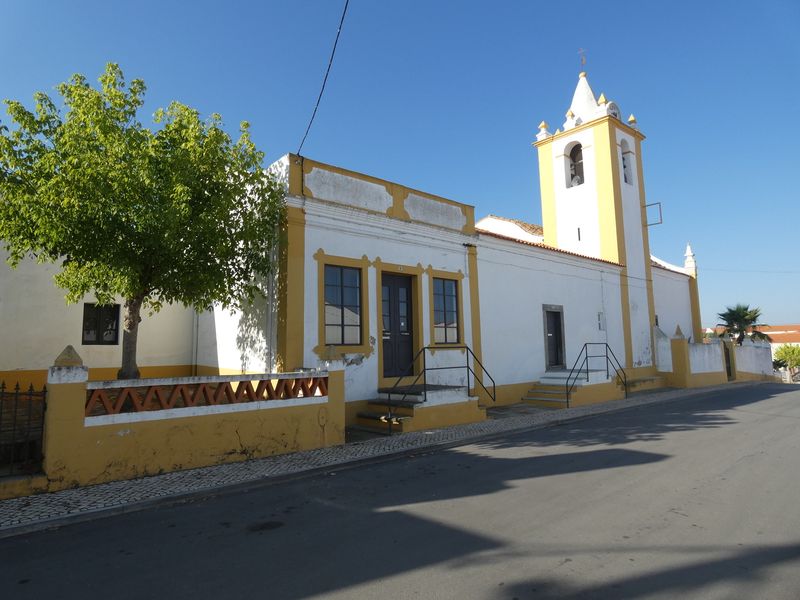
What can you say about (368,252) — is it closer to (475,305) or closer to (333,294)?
(333,294)

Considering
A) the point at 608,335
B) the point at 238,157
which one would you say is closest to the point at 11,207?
the point at 238,157

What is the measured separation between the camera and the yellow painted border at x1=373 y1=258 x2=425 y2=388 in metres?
10.8

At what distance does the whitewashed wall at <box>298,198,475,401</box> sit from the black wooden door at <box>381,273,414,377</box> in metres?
0.36

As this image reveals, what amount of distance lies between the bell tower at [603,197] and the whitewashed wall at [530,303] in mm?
1771

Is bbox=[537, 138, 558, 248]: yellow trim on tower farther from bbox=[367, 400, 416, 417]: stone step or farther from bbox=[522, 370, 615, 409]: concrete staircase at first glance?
bbox=[367, 400, 416, 417]: stone step

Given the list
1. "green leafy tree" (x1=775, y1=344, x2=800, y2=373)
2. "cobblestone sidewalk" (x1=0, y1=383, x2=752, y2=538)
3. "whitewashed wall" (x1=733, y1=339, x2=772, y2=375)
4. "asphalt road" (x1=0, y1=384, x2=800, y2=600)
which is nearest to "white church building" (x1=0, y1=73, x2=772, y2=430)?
"cobblestone sidewalk" (x1=0, y1=383, x2=752, y2=538)

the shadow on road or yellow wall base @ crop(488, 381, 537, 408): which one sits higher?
yellow wall base @ crop(488, 381, 537, 408)

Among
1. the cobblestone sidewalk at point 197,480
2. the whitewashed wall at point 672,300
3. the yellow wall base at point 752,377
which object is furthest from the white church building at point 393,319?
the yellow wall base at point 752,377

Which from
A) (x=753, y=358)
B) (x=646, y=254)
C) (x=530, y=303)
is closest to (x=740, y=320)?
(x=753, y=358)

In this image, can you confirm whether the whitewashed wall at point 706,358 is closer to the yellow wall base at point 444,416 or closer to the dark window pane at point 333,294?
the yellow wall base at point 444,416

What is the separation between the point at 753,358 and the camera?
26.2 m

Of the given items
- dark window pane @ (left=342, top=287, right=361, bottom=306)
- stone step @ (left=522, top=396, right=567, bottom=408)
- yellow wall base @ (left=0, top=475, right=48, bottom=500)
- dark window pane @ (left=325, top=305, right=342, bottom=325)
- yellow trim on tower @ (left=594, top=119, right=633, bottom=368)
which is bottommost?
yellow wall base @ (left=0, top=475, right=48, bottom=500)

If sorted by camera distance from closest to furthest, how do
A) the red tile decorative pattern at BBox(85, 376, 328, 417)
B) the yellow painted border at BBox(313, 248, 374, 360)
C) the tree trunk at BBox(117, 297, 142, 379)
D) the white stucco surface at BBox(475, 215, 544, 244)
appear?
the red tile decorative pattern at BBox(85, 376, 328, 417) → the tree trunk at BBox(117, 297, 142, 379) → the yellow painted border at BBox(313, 248, 374, 360) → the white stucco surface at BBox(475, 215, 544, 244)

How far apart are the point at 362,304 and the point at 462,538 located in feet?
22.4
